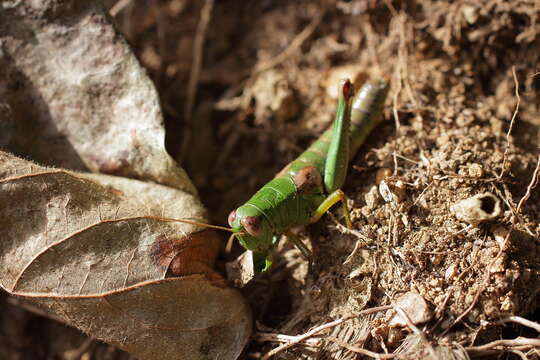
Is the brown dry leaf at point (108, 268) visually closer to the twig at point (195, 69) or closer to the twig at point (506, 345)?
the twig at point (195, 69)

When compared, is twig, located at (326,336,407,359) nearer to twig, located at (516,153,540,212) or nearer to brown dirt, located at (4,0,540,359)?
brown dirt, located at (4,0,540,359)

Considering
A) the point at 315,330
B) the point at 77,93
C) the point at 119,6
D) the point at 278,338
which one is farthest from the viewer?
the point at 119,6

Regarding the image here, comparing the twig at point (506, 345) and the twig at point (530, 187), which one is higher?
the twig at point (530, 187)

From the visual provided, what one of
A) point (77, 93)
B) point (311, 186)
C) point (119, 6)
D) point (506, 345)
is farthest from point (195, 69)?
point (506, 345)

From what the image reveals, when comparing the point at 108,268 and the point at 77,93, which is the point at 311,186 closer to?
the point at 108,268

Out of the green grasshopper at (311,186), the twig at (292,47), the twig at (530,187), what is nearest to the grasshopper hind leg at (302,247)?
the green grasshopper at (311,186)

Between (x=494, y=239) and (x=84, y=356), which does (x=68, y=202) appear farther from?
(x=494, y=239)

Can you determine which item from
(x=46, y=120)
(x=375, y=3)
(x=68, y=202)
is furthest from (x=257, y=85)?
(x=68, y=202)
